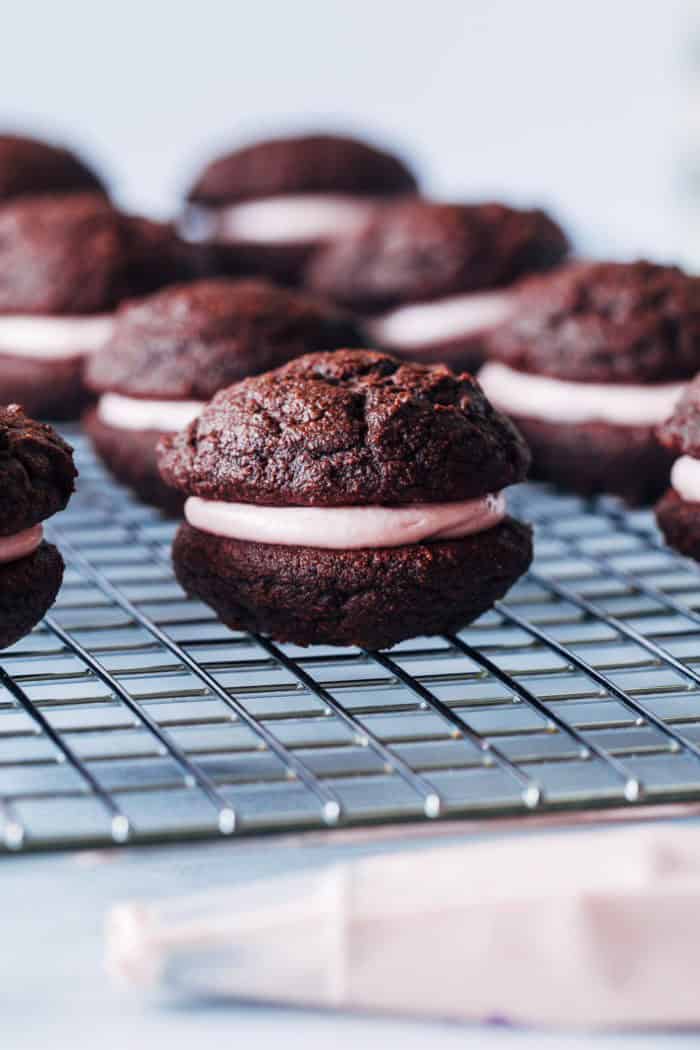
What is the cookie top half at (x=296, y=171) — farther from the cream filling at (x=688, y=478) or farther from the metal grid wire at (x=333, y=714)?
the cream filling at (x=688, y=478)

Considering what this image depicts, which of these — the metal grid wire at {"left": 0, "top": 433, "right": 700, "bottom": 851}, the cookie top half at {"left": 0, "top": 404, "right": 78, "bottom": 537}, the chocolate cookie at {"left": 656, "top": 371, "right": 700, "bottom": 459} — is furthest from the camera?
the chocolate cookie at {"left": 656, "top": 371, "right": 700, "bottom": 459}

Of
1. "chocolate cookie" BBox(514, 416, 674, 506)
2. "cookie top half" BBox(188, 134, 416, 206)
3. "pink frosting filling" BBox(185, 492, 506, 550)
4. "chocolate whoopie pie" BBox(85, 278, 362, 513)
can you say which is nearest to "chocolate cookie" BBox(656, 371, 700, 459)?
"pink frosting filling" BBox(185, 492, 506, 550)

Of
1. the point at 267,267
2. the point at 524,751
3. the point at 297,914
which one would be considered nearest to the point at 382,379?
the point at 524,751

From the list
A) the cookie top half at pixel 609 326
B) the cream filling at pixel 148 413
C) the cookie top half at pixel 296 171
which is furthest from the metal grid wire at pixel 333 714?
the cookie top half at pixel 296 171

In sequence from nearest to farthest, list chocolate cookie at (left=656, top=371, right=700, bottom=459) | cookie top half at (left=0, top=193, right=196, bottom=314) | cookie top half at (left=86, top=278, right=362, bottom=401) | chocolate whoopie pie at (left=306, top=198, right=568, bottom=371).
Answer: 1. chocolate cookie at (left=656, top=371, right=700, bottom=459)
2. cookie top half at (left=86, top=278, right=362, bottom=401)
3. cookie top half at (left=0, top=193, right=196, bottom=314)
4. chocolate whoopie pie at (left=306, top=198, right=568, bottom=371)

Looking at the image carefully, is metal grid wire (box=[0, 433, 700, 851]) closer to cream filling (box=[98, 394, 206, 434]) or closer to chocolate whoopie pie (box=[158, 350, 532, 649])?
chocolate whoopie pie (box=[158, 350, 532, 649])

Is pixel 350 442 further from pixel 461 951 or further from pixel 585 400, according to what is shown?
pixel 585 400
